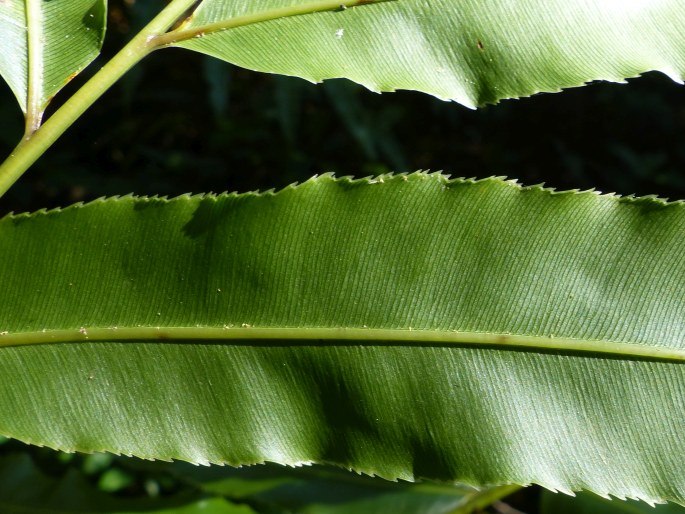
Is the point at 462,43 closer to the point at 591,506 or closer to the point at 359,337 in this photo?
the point at 359,337

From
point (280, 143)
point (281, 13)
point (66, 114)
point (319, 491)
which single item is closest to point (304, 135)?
point (280, 143)

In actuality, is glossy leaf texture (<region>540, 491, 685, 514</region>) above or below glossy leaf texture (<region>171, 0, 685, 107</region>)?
below

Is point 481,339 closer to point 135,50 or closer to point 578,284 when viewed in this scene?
point 578,284

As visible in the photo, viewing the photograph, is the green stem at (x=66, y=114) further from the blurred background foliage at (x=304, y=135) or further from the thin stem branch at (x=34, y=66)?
the blurred background foliage at (x=304, y=135)

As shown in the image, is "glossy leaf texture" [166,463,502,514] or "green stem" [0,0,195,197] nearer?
"green stem" [0,0,195,197]

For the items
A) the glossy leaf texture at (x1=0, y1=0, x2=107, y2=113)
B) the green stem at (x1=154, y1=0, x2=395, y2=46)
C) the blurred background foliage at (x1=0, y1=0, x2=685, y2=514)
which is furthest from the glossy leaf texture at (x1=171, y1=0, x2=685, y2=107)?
the blurred background foliage at (x1=0, y1=0, x2=685, y2=514)

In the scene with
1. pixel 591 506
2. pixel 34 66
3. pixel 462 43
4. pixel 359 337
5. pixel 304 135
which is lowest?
pixel 591 506

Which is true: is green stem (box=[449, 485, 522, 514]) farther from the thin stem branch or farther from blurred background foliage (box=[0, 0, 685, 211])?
blurred background foliage (box=[0, 0, 685, 211])

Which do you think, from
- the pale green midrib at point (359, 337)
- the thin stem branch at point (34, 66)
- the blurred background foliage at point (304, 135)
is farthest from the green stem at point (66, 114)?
the blurred background foliage at point (304, 135)

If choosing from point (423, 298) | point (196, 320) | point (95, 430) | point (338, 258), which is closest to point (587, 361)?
point (423, 298)
